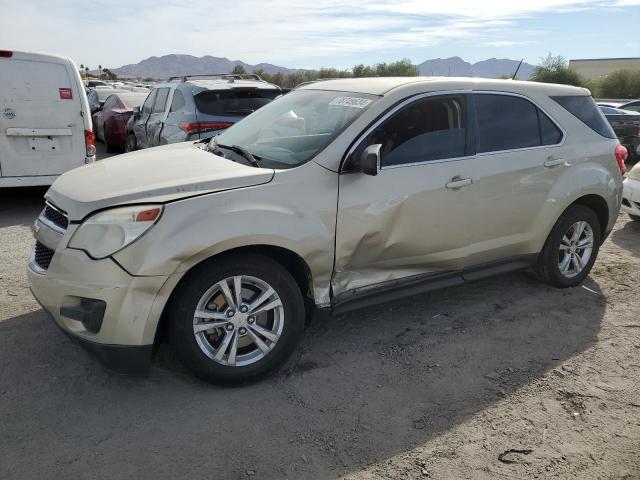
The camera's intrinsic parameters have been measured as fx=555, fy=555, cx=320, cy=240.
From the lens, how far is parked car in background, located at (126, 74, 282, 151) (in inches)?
300

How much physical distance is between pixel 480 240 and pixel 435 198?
2.04ft

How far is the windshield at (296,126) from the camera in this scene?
Answer: 3.62 metres

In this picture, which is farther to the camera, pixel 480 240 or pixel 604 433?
pixel 480 240

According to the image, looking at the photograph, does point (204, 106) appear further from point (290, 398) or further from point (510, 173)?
point (290, 398)

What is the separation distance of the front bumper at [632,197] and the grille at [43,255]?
6583mm

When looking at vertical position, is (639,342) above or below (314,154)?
below

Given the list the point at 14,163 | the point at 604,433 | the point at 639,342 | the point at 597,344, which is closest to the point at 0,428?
the point at 604,433

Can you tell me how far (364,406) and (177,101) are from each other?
622 centimetres

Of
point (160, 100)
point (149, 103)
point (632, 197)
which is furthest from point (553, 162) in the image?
point (149, 103)

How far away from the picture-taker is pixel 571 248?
4852mm

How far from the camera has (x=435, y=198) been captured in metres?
3.79

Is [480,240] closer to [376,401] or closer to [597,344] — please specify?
[597,344]

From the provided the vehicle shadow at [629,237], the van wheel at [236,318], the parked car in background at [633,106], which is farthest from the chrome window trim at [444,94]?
the parked car in background at [633,106]

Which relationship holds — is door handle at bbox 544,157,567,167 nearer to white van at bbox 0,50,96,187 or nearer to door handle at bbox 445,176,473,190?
door handle at bbox 445,176,473,190
